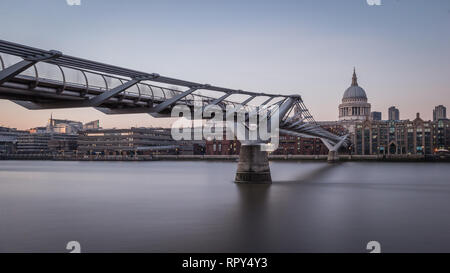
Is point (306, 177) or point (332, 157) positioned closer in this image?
point (306, 177)

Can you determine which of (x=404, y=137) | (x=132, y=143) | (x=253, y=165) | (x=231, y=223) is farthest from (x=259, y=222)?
(x=132, y=143)

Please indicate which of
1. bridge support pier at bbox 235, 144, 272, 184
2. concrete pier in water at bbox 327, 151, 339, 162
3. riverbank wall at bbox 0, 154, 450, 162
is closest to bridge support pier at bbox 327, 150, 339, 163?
concrete pier in water at bbox 327, 151, 339, 162

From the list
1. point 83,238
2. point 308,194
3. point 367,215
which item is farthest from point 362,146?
point 83,238

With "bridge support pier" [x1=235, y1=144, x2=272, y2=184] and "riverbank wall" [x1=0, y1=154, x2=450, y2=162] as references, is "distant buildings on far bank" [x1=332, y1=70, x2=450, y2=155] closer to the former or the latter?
"riverbank wall" [x1=0, y1=154, x2=450, y2=162]

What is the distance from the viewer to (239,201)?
29156mm

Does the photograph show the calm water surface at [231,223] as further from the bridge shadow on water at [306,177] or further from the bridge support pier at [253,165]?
the bridge shadow on water at [306,177]

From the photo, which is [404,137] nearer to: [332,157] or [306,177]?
[332,157]

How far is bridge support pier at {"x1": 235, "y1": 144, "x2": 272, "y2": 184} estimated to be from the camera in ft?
121

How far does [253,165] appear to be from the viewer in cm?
3803

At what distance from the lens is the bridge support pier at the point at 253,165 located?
121 feet

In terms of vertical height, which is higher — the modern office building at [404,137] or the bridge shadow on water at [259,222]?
the modern office building at [404,137]

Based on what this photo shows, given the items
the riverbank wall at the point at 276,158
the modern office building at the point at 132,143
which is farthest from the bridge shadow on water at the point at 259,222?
the modern office building at the point at 132,143

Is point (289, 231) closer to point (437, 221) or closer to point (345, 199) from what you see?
point (437, 221)
